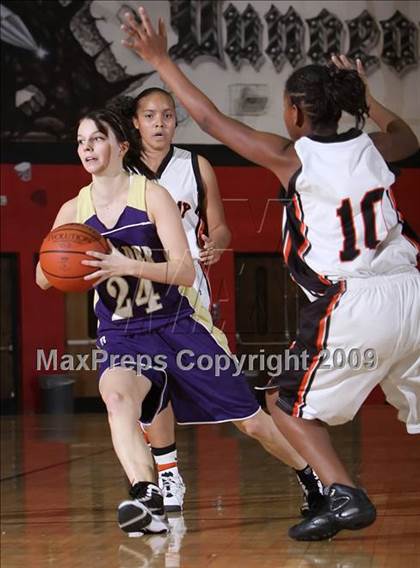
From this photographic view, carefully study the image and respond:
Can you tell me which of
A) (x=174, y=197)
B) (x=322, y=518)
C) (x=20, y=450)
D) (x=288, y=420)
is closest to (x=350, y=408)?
(x=288, y=420)

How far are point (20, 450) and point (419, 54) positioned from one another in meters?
5.69

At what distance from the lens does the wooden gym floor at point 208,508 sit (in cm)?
370

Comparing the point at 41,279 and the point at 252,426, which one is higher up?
the point at 41,279

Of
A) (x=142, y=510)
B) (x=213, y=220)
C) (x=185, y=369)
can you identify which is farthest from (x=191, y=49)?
(x=142, y=510)

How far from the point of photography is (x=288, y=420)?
323 cm

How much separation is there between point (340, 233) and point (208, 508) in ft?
7.10

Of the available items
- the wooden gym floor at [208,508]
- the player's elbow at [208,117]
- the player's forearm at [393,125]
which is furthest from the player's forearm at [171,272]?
the wooden gym floor at [208,508]

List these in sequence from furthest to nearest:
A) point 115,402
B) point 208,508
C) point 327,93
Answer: point 208,508, point 115,402, point 327,93

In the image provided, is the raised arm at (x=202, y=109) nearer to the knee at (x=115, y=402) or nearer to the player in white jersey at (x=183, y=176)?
the player in white jersey at (x=183, y=176)

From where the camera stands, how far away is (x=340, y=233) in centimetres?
290

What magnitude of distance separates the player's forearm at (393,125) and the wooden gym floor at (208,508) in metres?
1.22

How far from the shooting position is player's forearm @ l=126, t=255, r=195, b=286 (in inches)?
113

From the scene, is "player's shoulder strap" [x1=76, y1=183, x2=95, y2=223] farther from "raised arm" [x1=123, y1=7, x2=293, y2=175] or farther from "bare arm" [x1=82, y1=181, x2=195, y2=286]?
"raised arm" [x1=123, y1=7, x2=293, y2=175]

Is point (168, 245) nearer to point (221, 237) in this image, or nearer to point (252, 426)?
point (221, 237)
